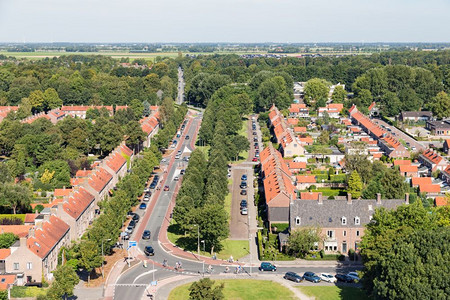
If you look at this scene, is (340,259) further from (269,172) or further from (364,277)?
(269,172)

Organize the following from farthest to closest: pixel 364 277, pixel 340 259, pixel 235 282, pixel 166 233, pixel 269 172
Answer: pixel 269 172, pixel 166 233, pixel 340 259, pixel 235 282, pixel 364 277

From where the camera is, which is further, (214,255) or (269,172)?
(269,172)

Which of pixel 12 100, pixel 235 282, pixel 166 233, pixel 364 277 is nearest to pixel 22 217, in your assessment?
pixel 166 233

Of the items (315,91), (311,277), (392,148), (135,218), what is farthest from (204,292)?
(315,91)

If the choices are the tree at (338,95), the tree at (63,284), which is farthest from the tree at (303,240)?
the tree at (338,95)

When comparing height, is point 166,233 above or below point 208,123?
below

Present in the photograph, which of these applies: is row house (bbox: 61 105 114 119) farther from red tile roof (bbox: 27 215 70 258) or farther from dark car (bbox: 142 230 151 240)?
red tile roof (bbox: 27 215 70 258)

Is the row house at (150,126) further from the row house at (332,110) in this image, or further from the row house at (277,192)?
the row house at (332,110)
